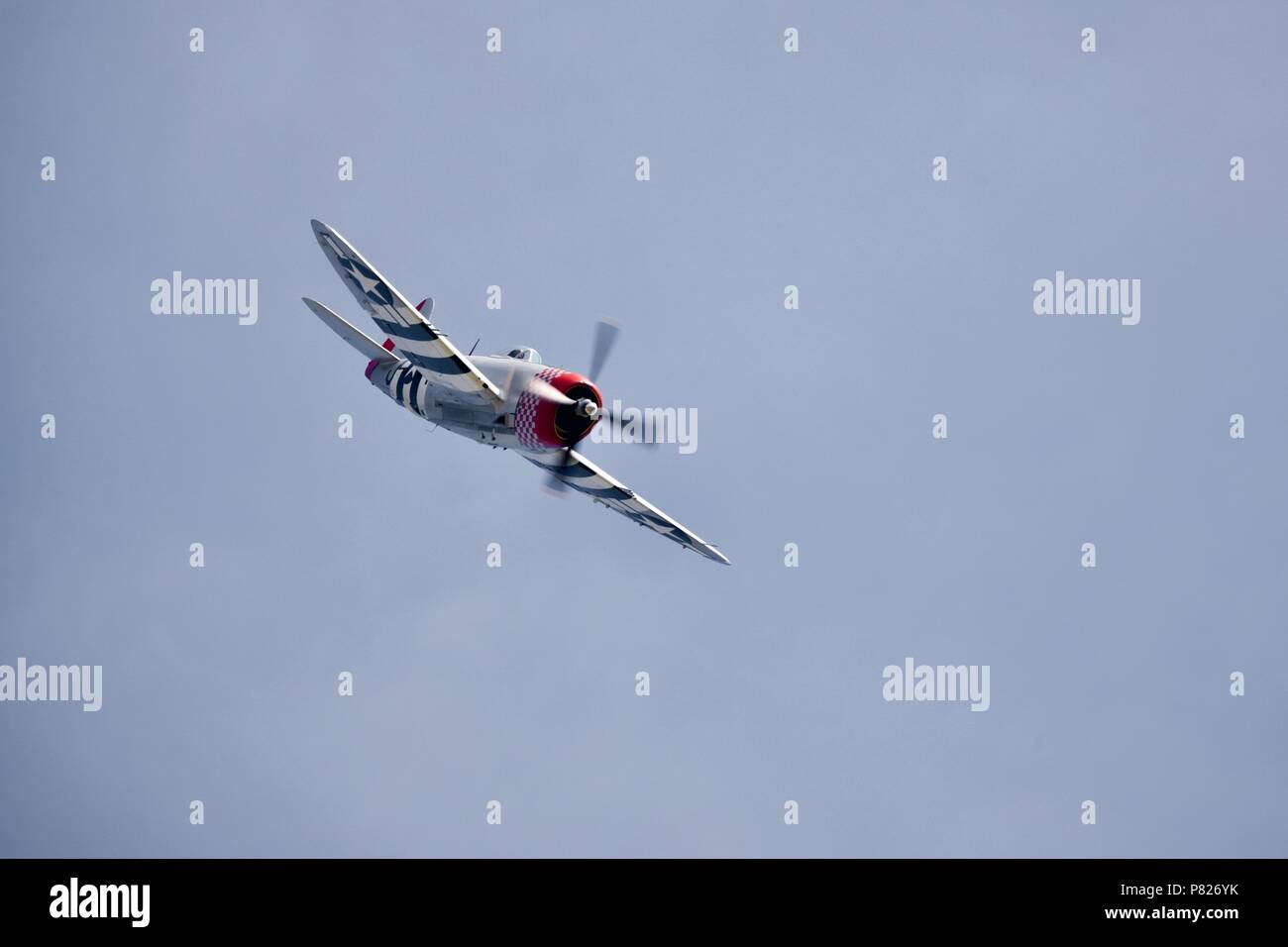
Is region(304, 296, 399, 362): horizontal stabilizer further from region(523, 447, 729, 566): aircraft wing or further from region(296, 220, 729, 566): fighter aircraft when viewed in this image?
region(523, 447, 729, 566): aircraft wing

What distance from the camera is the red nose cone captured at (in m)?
41.2

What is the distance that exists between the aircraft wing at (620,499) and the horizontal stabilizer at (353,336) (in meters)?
6.88

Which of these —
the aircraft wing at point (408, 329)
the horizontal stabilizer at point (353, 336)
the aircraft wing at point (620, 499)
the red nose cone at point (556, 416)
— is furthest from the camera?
the horizontal stabilizer at point (353, 336)

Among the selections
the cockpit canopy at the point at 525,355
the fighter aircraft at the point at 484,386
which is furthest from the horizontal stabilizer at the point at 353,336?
the cockpit canopy at the point at 525,355

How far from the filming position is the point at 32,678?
207 feet

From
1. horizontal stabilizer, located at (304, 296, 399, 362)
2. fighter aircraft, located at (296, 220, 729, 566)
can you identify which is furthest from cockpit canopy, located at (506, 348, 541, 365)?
horizontal stabilizer, located at (304, 296, 399, 362)

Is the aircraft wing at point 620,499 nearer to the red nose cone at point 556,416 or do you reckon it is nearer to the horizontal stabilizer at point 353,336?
the red nose cone at point 556,416

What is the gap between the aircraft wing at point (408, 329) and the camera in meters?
42.2

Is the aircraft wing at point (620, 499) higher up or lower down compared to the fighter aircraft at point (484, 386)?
lower down

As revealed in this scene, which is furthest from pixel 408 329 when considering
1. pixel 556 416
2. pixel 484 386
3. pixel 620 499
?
pixel 620 499

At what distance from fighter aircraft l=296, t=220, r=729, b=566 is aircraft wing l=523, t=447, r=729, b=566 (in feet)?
0.25
